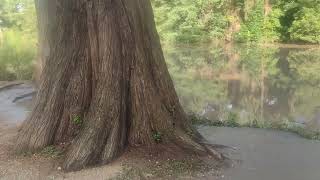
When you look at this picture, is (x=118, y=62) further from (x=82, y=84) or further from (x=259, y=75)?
(x=259, y=75)

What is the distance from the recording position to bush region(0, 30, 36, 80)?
19.3 metres

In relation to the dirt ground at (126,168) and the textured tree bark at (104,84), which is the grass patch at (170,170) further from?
the textured tree bark at (104,84)

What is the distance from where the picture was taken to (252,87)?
18.9 metres

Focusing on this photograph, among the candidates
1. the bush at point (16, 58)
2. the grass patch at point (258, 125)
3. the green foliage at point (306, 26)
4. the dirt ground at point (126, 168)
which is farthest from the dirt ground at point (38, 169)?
the green foliage at point (306, 26)

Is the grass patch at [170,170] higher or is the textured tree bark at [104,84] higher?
the textured tree bark at [104,84]

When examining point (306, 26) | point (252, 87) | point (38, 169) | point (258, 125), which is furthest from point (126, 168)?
point (306, 26)

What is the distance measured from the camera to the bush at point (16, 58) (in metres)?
19.3

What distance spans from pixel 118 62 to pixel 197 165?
1.93m

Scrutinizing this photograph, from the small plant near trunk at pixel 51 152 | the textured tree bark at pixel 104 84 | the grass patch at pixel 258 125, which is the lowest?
the grass patch at pixel 258 125

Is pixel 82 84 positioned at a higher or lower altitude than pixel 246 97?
higher

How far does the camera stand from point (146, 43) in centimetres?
801

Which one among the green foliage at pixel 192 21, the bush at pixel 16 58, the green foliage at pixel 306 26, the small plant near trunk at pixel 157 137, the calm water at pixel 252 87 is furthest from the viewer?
the green foliage at pixel 192 21

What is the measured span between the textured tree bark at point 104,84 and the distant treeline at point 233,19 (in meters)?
35.0

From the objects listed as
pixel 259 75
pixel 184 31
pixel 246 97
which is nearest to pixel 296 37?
pixel 184 31
